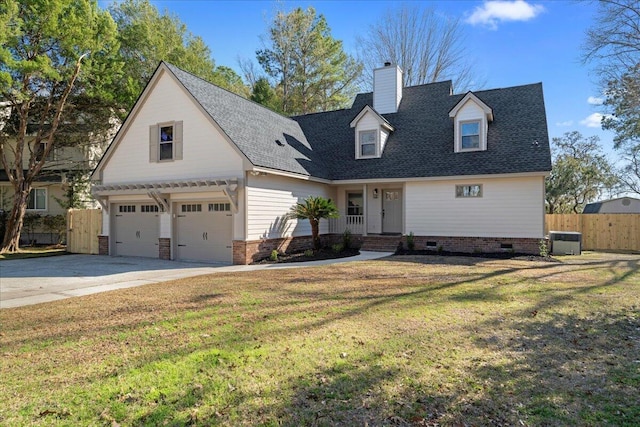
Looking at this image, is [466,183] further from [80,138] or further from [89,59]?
[80,138]

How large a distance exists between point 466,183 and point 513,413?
13348 millimetres

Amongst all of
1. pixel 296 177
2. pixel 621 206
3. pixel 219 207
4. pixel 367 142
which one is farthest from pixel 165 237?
pixel 621 206

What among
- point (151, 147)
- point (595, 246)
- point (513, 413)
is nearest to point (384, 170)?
point (151, 147)

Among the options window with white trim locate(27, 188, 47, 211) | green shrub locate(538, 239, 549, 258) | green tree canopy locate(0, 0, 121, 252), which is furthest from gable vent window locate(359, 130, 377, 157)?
window with white trim locate(27, 188, 47, 211)

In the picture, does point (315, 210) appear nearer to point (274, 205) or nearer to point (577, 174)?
point (274, 205)

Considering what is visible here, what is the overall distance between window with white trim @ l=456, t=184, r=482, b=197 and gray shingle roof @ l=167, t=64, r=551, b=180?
73 centimetres

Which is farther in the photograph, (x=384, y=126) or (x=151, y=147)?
(x=384, y=126)

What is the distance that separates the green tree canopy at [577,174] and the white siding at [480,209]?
19.5m

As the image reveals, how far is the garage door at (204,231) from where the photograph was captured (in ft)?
45.2

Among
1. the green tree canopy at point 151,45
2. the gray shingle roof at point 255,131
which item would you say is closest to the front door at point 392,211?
the gray shingle roof at point 255,131

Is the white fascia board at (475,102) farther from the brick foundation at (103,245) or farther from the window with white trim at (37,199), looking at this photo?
the window with white trim at (37,199)

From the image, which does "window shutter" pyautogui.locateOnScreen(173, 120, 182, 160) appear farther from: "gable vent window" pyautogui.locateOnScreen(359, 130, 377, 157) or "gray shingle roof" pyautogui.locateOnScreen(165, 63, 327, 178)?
"gable vent window" pyautogui.locateOnScreen(359, 130, 377, 157)

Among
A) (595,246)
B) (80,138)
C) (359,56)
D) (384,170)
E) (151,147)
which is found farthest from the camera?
(359,56)

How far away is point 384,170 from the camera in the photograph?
1672 cm
